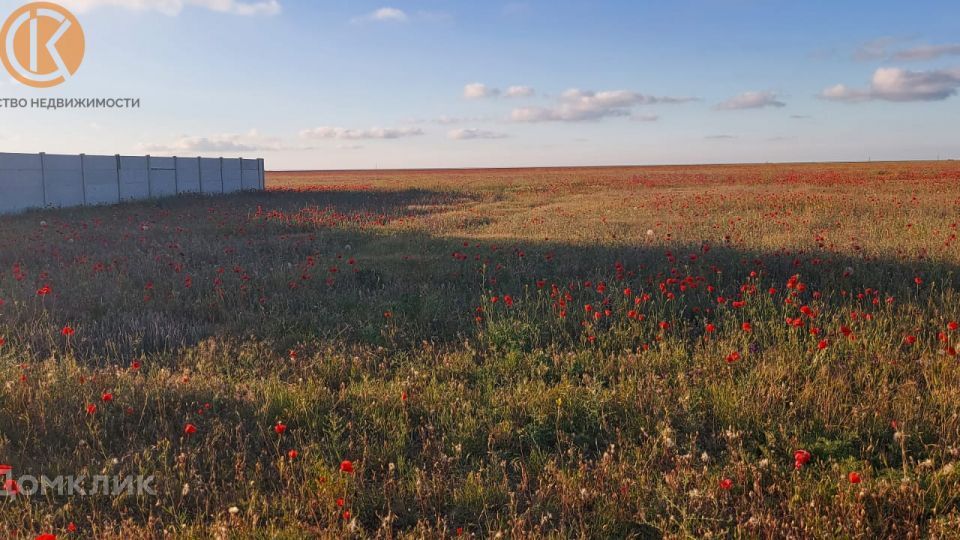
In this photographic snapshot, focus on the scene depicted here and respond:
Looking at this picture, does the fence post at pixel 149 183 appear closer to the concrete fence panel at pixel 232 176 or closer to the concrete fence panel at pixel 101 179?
→ the concrete fence panel at pixel 101 179

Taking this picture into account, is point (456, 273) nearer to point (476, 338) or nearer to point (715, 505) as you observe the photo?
point (476, 338)

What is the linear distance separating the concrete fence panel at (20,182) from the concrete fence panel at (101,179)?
5.89 ft

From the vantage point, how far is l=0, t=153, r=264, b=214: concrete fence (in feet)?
65.5

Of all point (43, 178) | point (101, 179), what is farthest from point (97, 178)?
point (43, 178)

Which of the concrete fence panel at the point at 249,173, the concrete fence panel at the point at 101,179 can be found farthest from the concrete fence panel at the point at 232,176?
the concrete fence panel at the point at 101,179

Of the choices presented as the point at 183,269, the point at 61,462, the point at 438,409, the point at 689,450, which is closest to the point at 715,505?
the point at 689,450

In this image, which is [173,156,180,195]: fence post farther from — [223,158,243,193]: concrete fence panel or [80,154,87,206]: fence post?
[80,154,87,206]: fence post

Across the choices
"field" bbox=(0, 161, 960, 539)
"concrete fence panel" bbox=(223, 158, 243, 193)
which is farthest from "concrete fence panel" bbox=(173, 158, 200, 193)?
"field" bbox=(0, 161, 960, 539)

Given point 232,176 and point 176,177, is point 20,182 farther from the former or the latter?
point 232,176

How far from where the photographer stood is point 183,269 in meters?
8.90

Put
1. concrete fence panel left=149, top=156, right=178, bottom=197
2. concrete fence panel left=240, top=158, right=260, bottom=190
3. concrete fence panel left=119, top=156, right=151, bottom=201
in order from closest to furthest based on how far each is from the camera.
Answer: concrete fence panel left=119, top=156, right=151, bottom=201 → concrete fence panel left=149, top=156, right=178, bottom=197 → concrete fence panel left=240, top=158, right=260, bottom=190

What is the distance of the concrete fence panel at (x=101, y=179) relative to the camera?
73.8ft

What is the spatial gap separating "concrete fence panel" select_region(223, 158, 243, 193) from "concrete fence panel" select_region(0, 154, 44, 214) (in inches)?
429

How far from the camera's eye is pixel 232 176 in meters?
32.2
